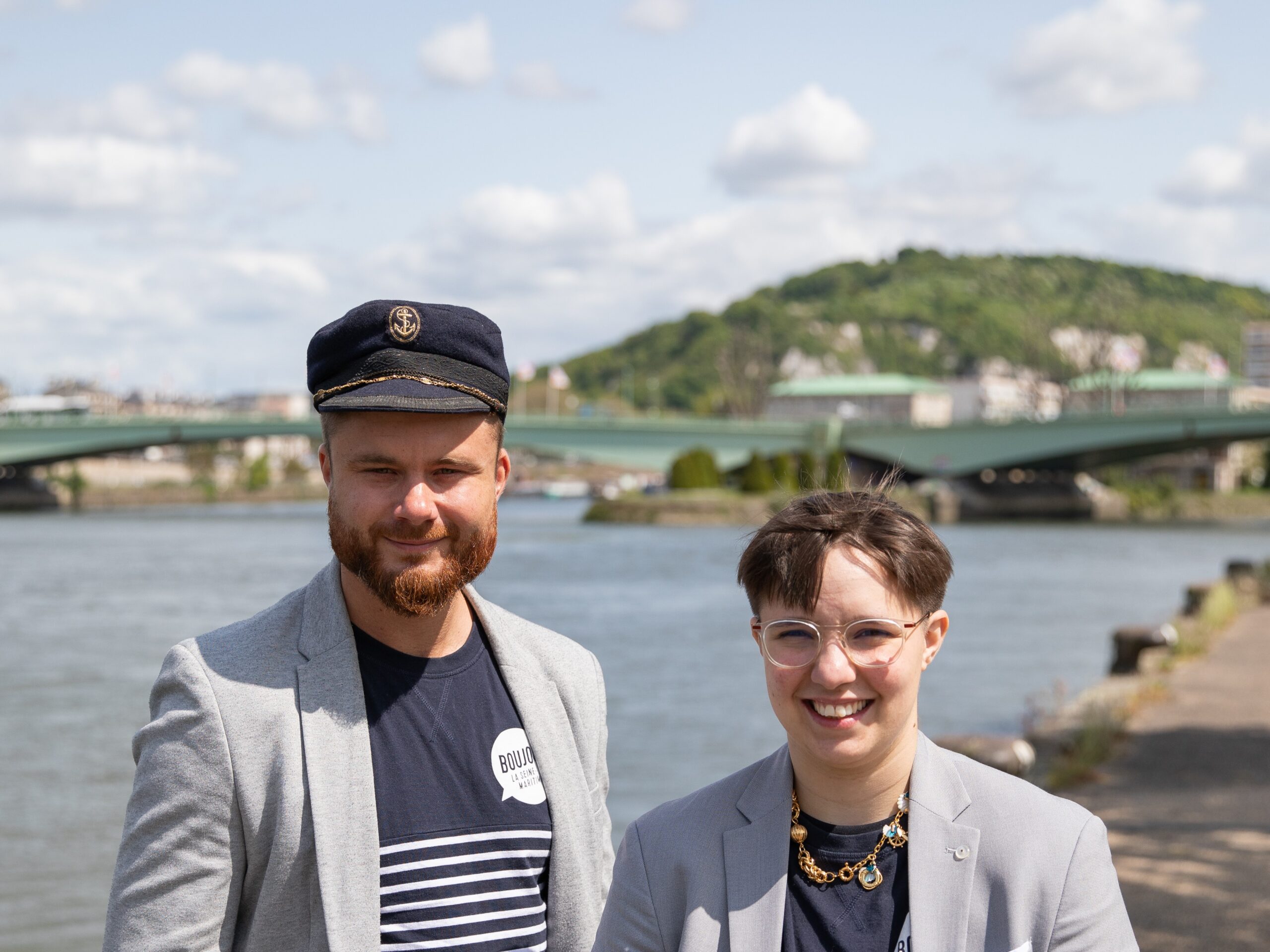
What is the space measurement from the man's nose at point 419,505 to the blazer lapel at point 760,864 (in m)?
0.61

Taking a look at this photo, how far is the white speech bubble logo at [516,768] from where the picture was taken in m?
2.25

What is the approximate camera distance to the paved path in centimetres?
575

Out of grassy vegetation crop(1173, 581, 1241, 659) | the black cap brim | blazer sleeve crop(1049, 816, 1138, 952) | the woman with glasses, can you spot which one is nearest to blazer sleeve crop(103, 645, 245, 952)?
the black cap brim

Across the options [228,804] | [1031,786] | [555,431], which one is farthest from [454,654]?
[555,431]

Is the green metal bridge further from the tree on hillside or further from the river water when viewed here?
the tree on hillside

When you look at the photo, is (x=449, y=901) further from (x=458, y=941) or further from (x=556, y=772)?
(x=556, y=772)

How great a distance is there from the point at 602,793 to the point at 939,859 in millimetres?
746

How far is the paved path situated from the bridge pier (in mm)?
63628

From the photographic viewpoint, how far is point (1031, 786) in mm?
1960

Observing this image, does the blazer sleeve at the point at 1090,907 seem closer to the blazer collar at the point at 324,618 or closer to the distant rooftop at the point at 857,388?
the blazer collar at the point at 324,618

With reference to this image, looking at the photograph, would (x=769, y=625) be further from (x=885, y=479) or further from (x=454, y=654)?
(x=454, y=654)

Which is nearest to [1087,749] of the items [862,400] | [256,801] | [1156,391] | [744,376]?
[256,801]

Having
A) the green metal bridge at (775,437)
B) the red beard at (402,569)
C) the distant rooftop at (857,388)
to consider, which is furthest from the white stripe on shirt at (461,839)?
the distant rooftop at (857,388)

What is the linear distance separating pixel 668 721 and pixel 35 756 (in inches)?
229
